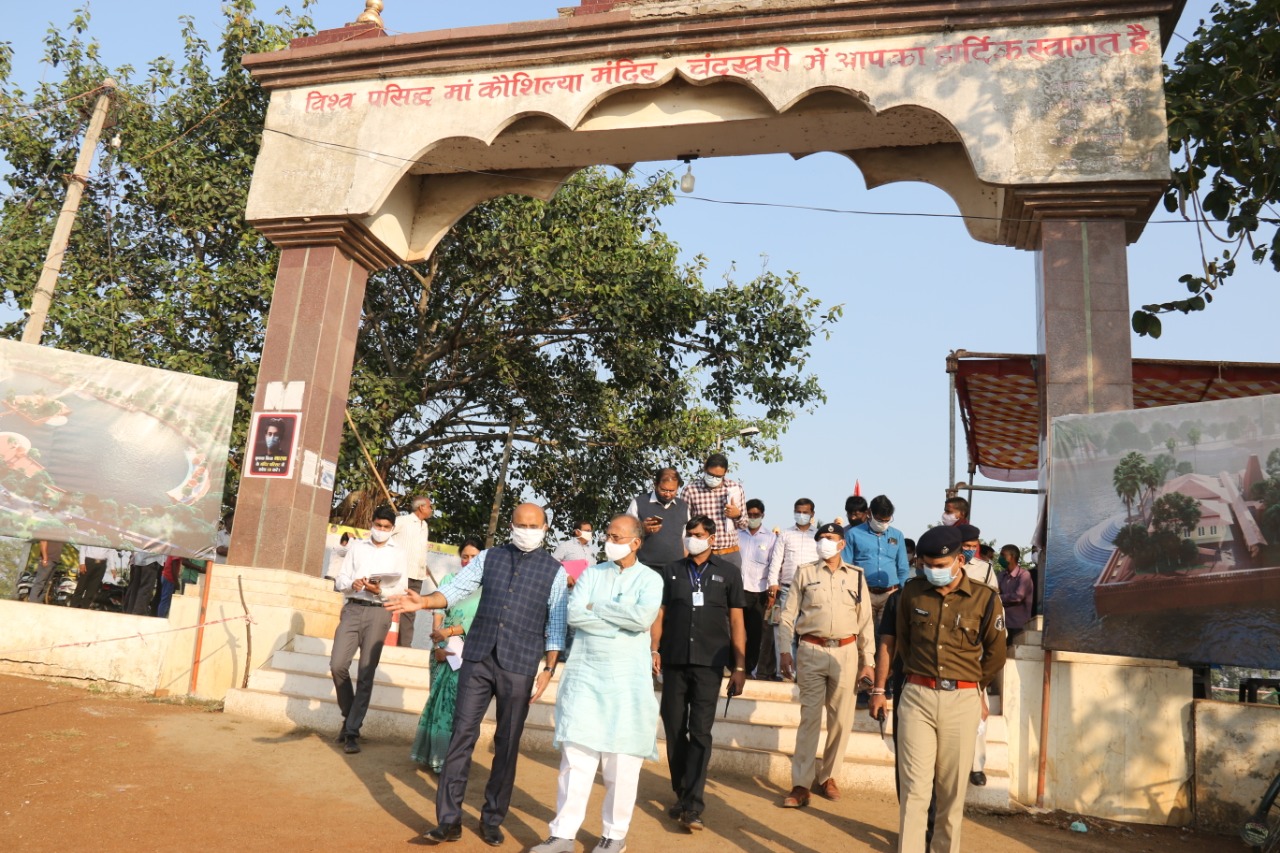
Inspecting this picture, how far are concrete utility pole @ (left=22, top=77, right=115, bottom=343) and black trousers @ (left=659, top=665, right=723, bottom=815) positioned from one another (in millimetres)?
9768

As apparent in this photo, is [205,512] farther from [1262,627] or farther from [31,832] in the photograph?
[1262,627]

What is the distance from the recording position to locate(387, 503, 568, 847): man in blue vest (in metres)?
5.34

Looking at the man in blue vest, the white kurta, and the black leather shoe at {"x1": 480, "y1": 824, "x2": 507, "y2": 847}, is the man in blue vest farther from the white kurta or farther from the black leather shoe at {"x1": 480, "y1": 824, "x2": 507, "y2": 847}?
the white kurta

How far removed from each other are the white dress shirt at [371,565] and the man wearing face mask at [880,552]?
142 inches

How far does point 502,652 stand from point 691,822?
1.47m

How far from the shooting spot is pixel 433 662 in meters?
7.05

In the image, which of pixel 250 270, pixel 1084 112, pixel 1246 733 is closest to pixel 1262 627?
pixel 1246 733

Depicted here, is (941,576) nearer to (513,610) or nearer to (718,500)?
(513,610)

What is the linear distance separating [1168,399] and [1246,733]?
22.5 ft

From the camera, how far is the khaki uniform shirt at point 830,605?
664cm

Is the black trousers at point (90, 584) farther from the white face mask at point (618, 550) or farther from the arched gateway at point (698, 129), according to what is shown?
the white face mask at point (618, 550)

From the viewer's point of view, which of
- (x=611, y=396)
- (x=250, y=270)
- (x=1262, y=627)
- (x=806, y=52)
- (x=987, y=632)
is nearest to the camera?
(x=987, y=632)

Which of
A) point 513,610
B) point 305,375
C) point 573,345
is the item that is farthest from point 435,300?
point 513,610

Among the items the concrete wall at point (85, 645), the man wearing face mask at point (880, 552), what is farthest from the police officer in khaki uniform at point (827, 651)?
the concrete wall at point (85, 645)
